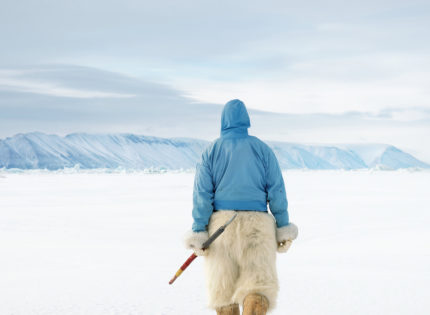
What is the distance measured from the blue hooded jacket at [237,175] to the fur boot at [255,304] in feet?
1.40

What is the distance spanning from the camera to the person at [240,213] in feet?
9.47

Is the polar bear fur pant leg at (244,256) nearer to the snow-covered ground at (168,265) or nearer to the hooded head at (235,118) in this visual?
the hooded head at (235,118)

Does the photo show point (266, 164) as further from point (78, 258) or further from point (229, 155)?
point (78, 258)

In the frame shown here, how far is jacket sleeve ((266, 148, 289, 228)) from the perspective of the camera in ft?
9.53

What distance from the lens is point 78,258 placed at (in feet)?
21.5

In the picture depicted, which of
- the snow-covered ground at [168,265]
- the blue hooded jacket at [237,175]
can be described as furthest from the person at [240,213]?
the snow-covered ground at [168,265]

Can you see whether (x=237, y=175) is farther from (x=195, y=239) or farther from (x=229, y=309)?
(x=229, y=309)

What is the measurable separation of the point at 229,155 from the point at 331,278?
2.86 metres

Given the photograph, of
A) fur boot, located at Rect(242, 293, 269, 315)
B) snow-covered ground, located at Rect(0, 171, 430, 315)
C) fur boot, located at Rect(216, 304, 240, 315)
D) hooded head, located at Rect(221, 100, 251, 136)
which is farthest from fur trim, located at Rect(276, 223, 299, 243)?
snow-covered ground, located at Rect(0, 171, 430, 315)

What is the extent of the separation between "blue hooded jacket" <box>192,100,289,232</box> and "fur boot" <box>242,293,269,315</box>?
43cm

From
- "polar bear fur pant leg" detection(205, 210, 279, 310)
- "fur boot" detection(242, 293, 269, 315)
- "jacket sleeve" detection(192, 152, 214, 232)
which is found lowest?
"fur boot" detection(242, 293, 269, 315)

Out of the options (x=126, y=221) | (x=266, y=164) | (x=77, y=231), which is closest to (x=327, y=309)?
(x=266, y=164)

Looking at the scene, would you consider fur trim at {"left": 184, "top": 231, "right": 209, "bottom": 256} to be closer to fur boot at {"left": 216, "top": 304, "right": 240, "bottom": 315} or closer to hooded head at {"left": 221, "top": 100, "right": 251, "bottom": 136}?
fur boot at {"left": 216, "top": 304, "right": 240, "bottom": 315}

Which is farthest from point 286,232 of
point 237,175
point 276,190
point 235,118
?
point 235,118
